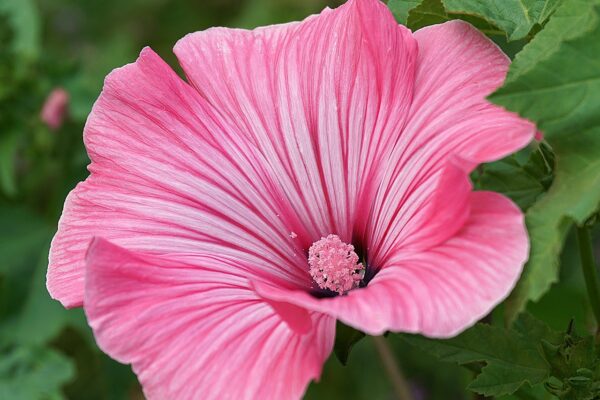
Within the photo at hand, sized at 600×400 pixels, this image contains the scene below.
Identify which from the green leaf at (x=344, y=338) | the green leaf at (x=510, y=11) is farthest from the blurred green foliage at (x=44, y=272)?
the green leaf at (x=344, y=338)

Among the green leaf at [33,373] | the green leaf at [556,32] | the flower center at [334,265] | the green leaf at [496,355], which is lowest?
the green leaf at [33,373]

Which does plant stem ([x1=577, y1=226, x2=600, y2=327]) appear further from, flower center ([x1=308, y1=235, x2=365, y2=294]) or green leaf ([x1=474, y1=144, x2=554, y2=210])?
flower center ([x1=308, y1=235, x2=365, y2=294])

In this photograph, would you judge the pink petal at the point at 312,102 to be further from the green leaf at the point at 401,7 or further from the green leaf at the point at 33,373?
the green leaf at the point at 33,373

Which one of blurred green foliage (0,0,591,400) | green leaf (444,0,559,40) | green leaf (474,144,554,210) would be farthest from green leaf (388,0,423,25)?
green leaf (474,144,554,210)

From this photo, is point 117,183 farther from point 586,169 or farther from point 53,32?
point 53,32

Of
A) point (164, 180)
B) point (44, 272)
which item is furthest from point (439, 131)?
point (44, 272)

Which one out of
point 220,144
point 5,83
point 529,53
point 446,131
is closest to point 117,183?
point 220,144
